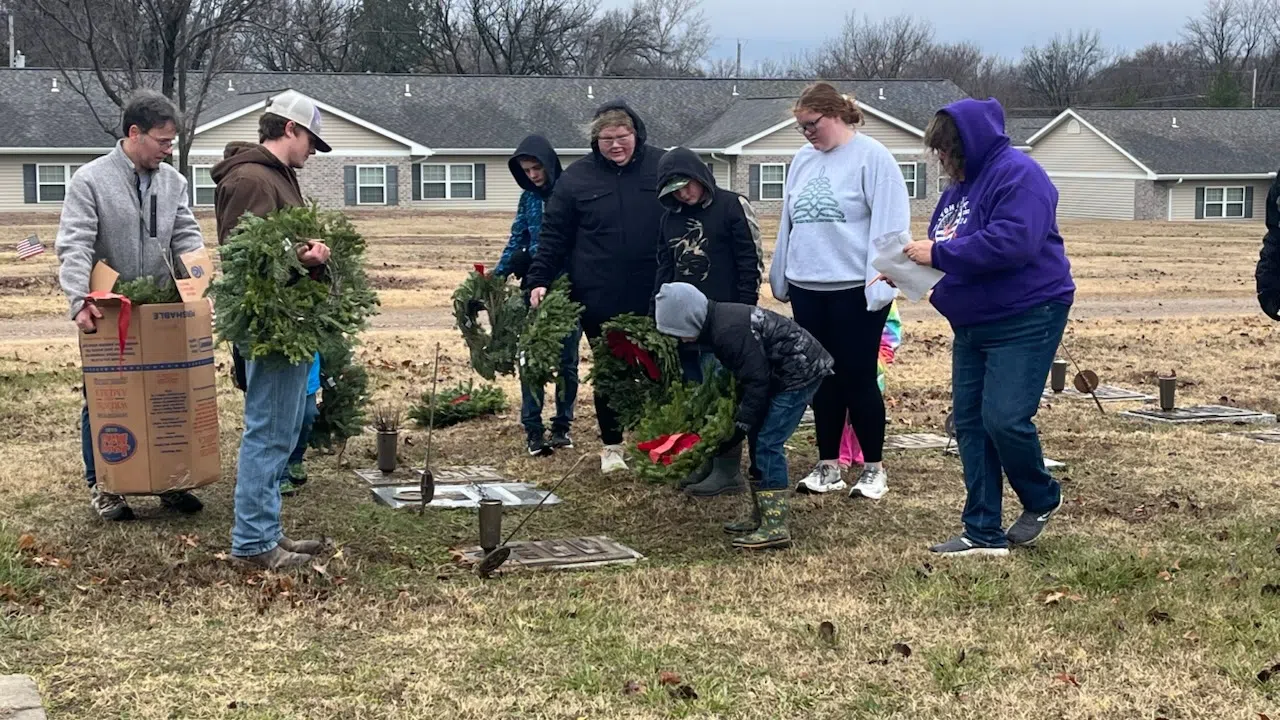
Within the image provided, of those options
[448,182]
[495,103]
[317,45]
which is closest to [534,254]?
[448,182]

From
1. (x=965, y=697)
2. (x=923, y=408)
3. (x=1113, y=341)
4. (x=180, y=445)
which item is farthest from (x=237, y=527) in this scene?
(x=1113, y=341)

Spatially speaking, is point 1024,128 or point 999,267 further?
point 1024,128

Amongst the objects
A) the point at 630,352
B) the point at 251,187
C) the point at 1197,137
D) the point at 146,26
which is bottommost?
the point at 630,352

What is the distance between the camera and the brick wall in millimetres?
45531

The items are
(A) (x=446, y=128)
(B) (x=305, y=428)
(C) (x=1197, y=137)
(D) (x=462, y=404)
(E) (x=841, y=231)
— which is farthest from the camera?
(C) (x=1197, y=137)

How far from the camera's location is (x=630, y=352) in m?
7.05

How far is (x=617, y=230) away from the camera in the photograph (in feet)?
23.5

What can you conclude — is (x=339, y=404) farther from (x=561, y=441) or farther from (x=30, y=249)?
(x=30, y=249)

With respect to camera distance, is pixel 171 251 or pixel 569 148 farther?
pixel 569 148

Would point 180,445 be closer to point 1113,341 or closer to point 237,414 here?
point 237,414

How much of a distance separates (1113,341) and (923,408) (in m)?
4.49

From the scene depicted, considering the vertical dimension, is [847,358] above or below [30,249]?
below

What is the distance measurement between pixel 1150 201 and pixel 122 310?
4404 cm

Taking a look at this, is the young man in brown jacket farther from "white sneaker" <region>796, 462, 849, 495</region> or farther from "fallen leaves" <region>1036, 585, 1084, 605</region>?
"fallen leaves" <region>1036, 585, 1084, 605</region>
